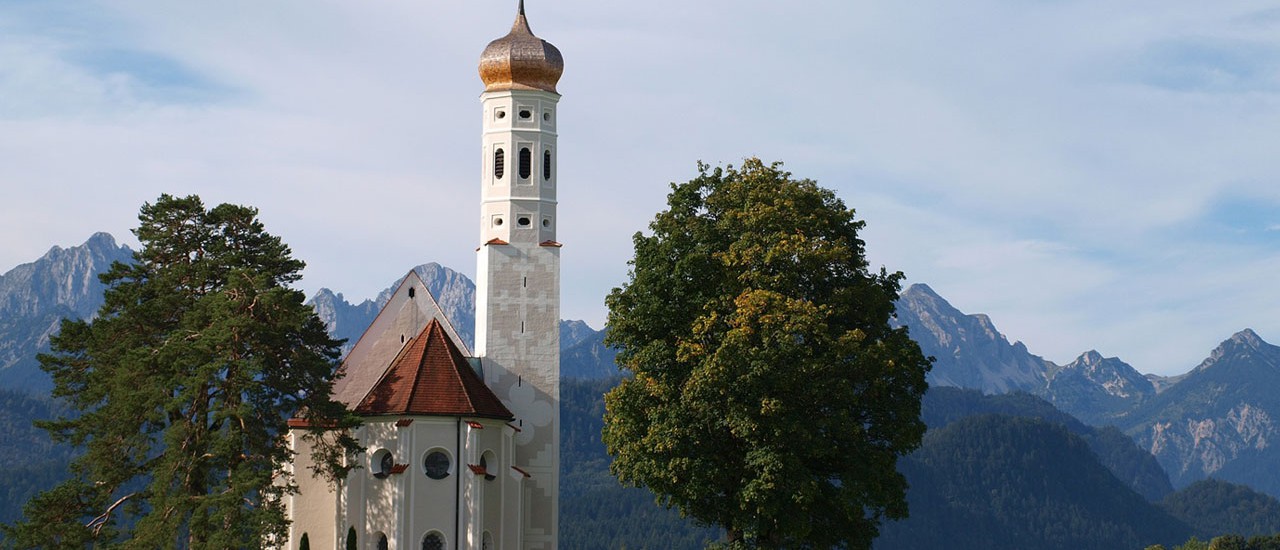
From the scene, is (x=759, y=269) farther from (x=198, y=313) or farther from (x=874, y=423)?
(x=198, y=313)

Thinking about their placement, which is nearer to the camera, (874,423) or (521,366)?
(874,423)

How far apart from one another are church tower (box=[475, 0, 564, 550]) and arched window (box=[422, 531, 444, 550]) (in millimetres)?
4875

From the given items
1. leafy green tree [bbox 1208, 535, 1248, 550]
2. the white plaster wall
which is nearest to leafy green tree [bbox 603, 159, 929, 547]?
the white plaster wall

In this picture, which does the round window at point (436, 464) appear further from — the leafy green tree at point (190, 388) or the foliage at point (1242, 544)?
the foliage at point (1242, 544)

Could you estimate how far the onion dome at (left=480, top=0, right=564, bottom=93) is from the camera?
6862 cm

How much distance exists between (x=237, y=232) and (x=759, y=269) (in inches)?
673

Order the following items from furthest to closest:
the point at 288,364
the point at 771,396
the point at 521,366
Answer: the point at 521,366 < the point at 288,364 < the point at 771,396

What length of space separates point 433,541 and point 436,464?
9.12 ft

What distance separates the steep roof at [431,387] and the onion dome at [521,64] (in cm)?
1107

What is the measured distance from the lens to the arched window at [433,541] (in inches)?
2392

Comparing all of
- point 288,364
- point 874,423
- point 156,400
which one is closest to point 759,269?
point 874,423

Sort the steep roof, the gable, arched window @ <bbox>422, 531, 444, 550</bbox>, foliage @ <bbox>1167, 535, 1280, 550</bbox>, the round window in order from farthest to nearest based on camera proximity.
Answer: foliage @ <bbox>1167, 535, 1280, 550</bbox> → the gable → the steep roof → the round window → arched window @ <bbox>422, 531, 444, 550</bbox>

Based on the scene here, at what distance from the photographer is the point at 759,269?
49.9m

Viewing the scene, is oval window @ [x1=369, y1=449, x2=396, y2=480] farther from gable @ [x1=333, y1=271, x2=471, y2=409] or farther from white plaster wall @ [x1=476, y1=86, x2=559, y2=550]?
gable @ [x1=333, y1=271, x2=471, y2=409]
